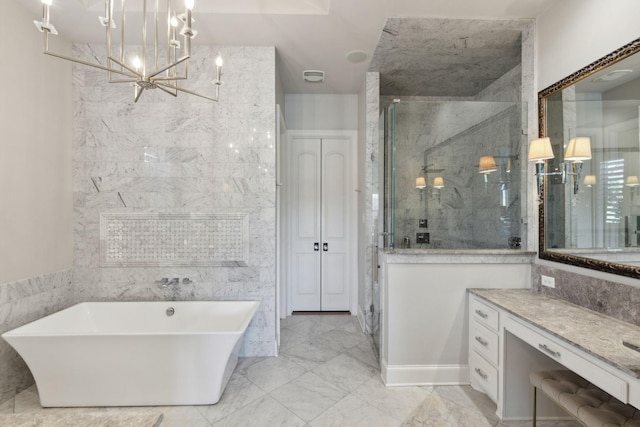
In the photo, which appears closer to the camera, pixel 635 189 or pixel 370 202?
pixel 635 189

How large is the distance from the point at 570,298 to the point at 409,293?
1000mm

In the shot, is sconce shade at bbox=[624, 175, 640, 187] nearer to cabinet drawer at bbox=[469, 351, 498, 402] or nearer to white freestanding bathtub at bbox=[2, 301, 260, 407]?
cabinet drawer at bbox=[469, 351, 498, 402]

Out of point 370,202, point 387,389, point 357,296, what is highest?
point 370,202

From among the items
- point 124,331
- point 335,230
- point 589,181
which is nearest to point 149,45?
point 124,331

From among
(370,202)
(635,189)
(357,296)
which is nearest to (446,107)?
(370,202)

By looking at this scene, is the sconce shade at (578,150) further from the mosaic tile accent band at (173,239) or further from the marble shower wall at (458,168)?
the mosaic tile accent band at (173,239)

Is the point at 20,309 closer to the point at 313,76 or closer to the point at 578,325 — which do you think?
the point at 313,76

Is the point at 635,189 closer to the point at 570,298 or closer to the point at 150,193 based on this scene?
the point at 570,298

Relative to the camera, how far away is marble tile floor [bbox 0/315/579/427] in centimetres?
194

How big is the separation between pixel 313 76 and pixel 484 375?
3124 millimetres

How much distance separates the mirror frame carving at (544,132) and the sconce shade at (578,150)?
25 cm

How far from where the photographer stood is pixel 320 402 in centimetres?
212

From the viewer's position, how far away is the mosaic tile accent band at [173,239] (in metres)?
2.74

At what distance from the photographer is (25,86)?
224 centimetres
